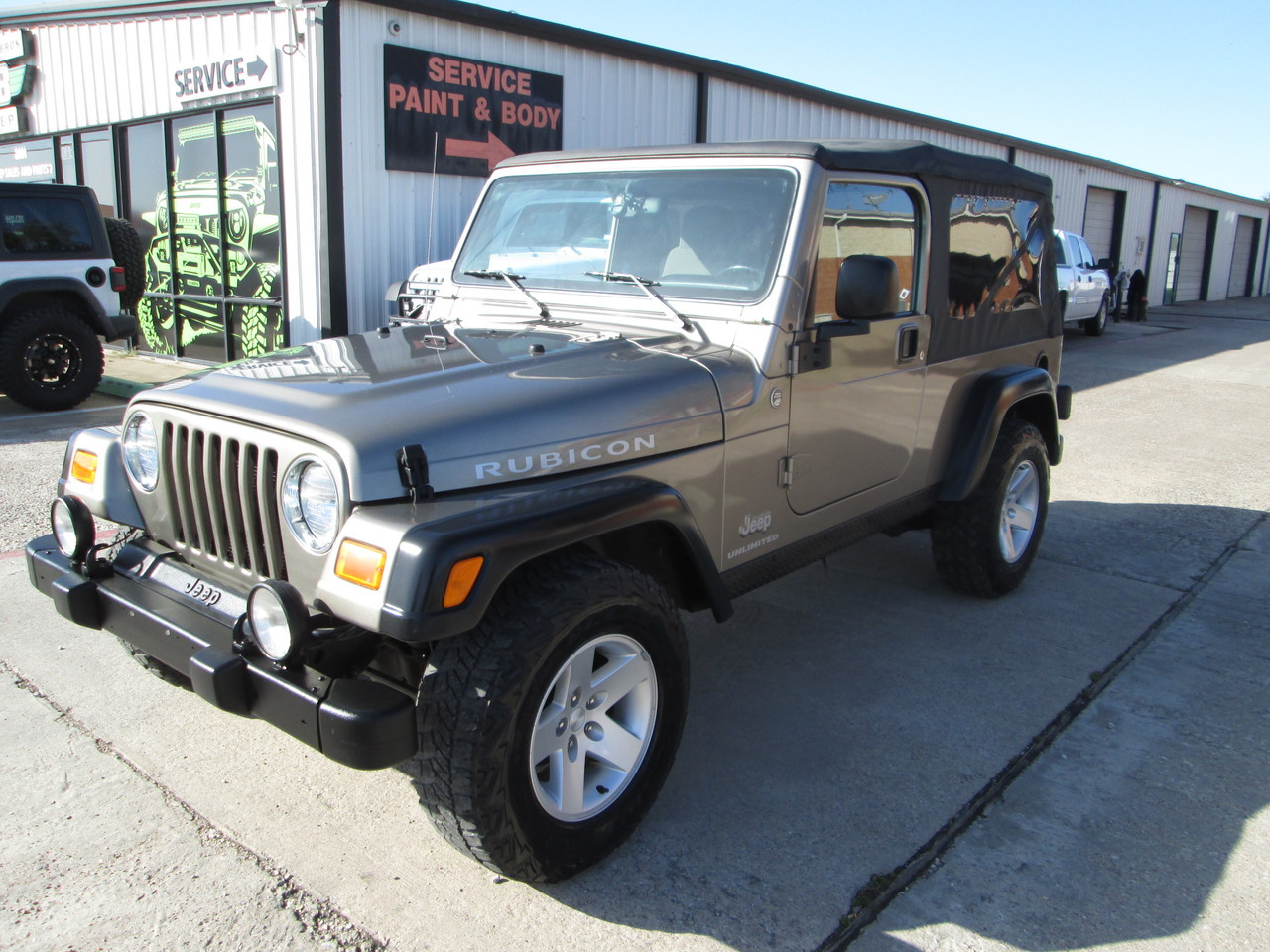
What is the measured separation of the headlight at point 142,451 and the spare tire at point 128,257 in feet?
26.6

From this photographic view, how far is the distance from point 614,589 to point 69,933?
1.58 m

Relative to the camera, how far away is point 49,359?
8969 millimetres

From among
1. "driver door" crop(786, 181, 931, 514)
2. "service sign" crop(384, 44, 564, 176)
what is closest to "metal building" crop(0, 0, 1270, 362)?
"service sign" crop(384, 44, 564, 176)

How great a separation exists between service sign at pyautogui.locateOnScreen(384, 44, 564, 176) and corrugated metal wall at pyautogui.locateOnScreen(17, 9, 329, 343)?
0.77 m

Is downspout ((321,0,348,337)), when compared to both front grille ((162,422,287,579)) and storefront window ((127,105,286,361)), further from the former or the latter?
front grille ((162,422,287,579))

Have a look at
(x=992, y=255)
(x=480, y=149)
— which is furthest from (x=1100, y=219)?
(x=992, y=255)

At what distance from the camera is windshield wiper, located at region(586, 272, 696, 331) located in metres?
3.27

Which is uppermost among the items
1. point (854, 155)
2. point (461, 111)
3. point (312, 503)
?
point (461, 111)

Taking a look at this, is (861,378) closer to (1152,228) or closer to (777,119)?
(777,119)

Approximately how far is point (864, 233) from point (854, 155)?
11.1 inches

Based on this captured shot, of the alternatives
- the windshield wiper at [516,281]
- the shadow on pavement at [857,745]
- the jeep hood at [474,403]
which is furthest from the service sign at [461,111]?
the jeep hood at [474,403]

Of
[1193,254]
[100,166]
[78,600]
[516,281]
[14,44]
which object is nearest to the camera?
[78,600]

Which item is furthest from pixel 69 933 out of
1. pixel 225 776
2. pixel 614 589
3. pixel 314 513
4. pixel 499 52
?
pixel 499 52

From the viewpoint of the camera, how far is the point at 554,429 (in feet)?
8.55
